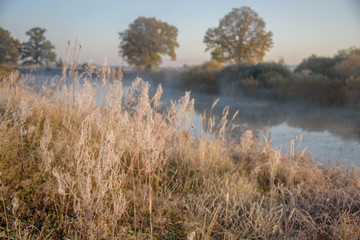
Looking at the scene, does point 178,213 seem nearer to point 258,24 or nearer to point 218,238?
point 218,238

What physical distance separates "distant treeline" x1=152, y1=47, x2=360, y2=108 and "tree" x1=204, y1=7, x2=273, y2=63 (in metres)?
11.1

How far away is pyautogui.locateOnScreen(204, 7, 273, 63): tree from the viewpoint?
89.2 feet

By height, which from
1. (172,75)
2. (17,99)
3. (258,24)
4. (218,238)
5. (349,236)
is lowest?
(218,238)

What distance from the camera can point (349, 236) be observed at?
6.33ft

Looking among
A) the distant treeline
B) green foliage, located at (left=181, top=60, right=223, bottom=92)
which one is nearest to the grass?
the distant treeline

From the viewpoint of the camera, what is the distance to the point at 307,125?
726 centimetres

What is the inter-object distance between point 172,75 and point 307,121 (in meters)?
12.0

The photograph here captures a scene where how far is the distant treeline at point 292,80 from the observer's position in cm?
955

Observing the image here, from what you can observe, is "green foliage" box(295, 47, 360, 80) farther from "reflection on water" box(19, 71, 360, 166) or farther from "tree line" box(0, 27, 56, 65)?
"tree line" box(0, 27, 56, 65)

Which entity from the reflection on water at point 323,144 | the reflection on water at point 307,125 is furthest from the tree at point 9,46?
the reflection on water at point 323,144

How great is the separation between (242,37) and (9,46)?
922 inches

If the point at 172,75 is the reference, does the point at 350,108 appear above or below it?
below

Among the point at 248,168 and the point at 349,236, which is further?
the point at 248,168

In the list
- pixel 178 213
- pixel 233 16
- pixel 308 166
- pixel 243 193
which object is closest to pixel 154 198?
pixel 178 213
